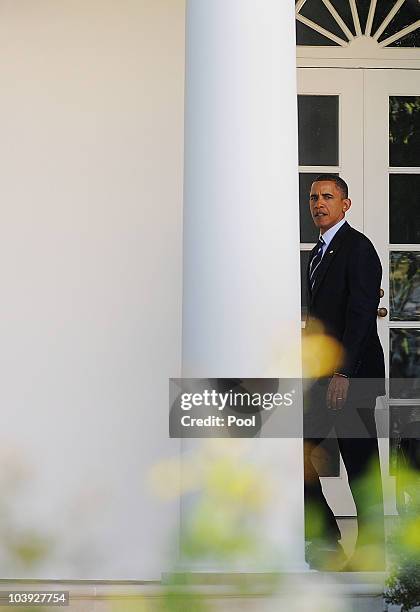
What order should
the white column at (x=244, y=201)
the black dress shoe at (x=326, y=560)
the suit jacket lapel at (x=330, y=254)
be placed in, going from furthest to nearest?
the suit jacket lapel at (x=330, y=254), the black dress shoe at (x=326, y=560), the white column at (x=244, y=201)

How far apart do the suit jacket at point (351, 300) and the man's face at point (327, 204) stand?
75 mm

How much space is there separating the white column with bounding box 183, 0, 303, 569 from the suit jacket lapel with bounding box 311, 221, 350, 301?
44.4 inches

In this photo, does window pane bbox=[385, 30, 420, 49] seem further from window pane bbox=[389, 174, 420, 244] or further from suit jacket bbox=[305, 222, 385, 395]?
suit jacket bbox=[305, 222, 385, 395]

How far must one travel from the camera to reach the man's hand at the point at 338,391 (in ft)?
15.2

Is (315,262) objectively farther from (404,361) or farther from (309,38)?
(309,38)

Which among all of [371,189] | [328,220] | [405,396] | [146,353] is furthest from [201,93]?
[405,396]

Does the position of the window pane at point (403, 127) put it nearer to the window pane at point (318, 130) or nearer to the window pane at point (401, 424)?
the window pane at point (318, 130)

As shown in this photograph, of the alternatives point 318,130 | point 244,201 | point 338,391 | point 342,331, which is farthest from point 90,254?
point 244,201

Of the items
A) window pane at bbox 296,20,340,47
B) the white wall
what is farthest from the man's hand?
window pane at bbox 296,20,340,47

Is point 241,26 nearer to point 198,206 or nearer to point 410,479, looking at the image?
point 198,206

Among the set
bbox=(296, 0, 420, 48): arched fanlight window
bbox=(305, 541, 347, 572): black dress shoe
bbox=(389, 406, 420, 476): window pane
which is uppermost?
bbox=(296, 0, 420, 48): arched fanlight window

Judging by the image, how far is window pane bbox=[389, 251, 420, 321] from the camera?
5996 millimetres

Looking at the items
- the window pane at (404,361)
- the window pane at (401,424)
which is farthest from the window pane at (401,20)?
the window pane at (401,424)

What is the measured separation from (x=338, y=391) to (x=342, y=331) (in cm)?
31
